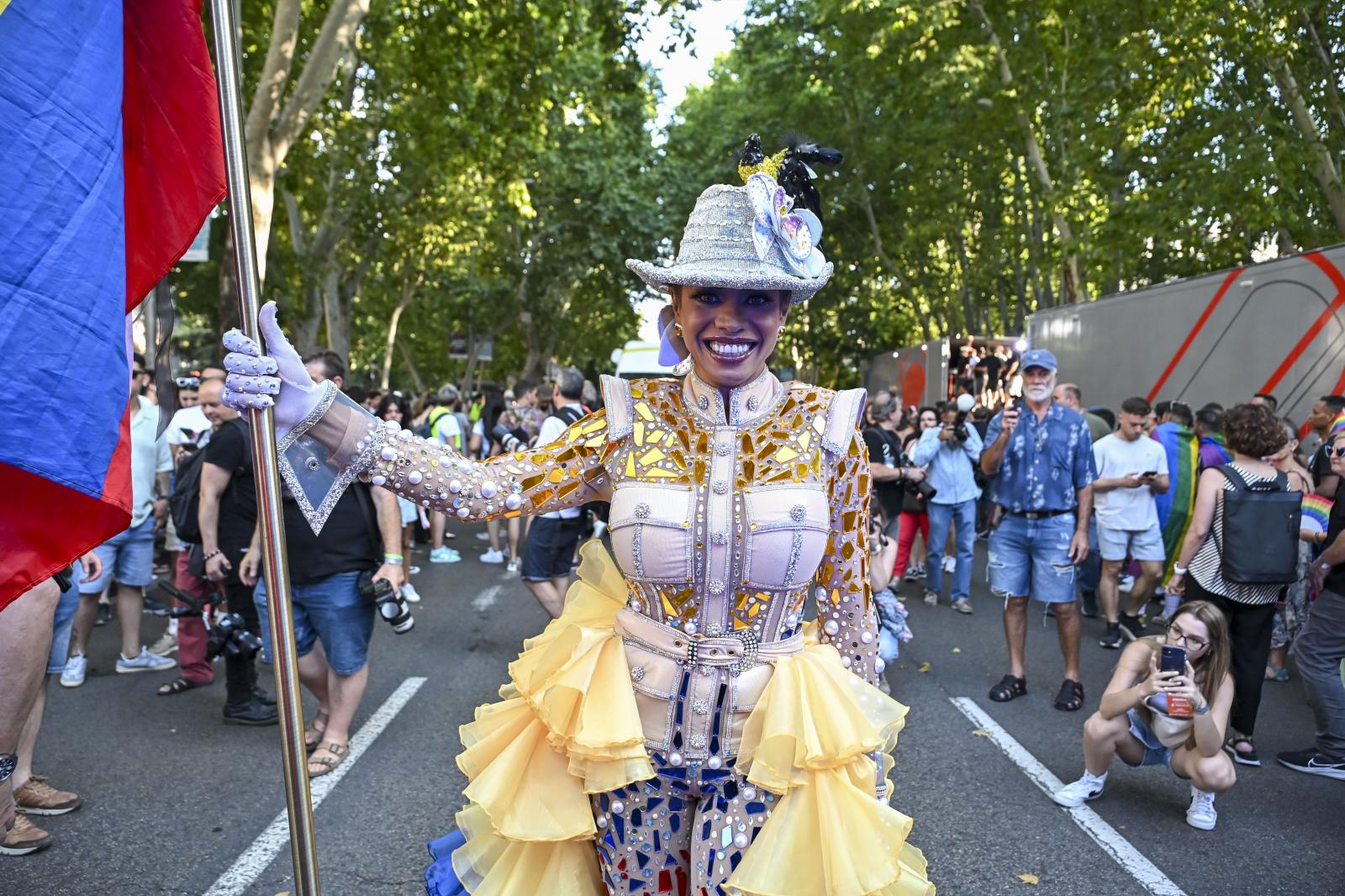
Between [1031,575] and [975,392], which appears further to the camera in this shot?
[975,392]

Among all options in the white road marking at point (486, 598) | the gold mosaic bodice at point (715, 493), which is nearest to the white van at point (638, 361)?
the white road marking at point (486, 598)

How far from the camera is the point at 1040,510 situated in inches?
262

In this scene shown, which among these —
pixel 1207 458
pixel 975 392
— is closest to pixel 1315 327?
pixel 1207 458

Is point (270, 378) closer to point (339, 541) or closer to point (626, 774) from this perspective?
point (626, 774)

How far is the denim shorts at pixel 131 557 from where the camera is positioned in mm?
6586

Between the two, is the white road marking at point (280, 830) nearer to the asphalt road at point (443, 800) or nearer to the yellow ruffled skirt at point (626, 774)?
the asphalt road at point (443, 800)

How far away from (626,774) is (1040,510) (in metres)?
4.89

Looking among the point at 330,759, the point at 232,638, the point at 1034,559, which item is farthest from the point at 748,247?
the point at 1034,559

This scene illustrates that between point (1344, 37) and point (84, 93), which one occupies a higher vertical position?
point (1344, 37)

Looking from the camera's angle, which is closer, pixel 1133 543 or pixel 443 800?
pixel 443 800

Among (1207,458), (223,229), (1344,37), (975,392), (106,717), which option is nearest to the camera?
(106,717)

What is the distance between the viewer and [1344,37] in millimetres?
11852

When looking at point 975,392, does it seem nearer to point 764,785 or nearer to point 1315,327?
point 1315,327

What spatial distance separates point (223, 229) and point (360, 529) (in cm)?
1488
